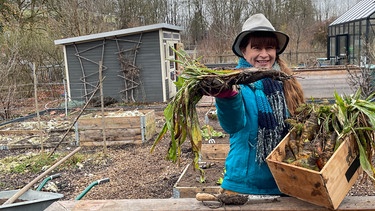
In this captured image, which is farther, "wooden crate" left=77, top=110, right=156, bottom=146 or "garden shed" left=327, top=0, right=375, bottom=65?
"garden shed" left=327, top=0, right=375, bottom=65

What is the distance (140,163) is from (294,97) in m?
4.94

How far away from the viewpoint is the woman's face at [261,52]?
221 centimetres

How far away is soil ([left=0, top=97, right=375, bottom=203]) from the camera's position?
16.9ft

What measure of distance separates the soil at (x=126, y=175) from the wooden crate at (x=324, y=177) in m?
3.19

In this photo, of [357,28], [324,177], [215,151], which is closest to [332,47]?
[357,28]

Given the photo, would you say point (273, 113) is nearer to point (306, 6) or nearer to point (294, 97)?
point (294, 97)

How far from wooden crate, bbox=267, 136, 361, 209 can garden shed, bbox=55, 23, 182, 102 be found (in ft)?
38.8

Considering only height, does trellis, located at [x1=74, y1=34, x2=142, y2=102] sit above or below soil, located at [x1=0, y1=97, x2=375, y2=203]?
above

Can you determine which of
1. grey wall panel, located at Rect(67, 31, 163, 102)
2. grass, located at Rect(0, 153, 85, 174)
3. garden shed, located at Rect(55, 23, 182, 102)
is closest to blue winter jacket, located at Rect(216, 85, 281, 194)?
grass, located at Rect(0, 153, 85, 174)

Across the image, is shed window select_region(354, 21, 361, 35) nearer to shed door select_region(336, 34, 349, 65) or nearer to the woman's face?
shed door select_region(336, 34, 349, 65)

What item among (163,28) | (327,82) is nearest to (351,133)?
(327,82)

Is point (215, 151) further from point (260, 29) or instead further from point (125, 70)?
point (125, 70)

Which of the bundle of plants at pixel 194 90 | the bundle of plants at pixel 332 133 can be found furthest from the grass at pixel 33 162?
the bundle of plants at pixel 332 133

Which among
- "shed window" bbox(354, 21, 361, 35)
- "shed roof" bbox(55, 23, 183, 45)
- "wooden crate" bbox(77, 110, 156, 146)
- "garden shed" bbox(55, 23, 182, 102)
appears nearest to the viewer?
"wooden crate" bbox(77, 110, 156, 146)
